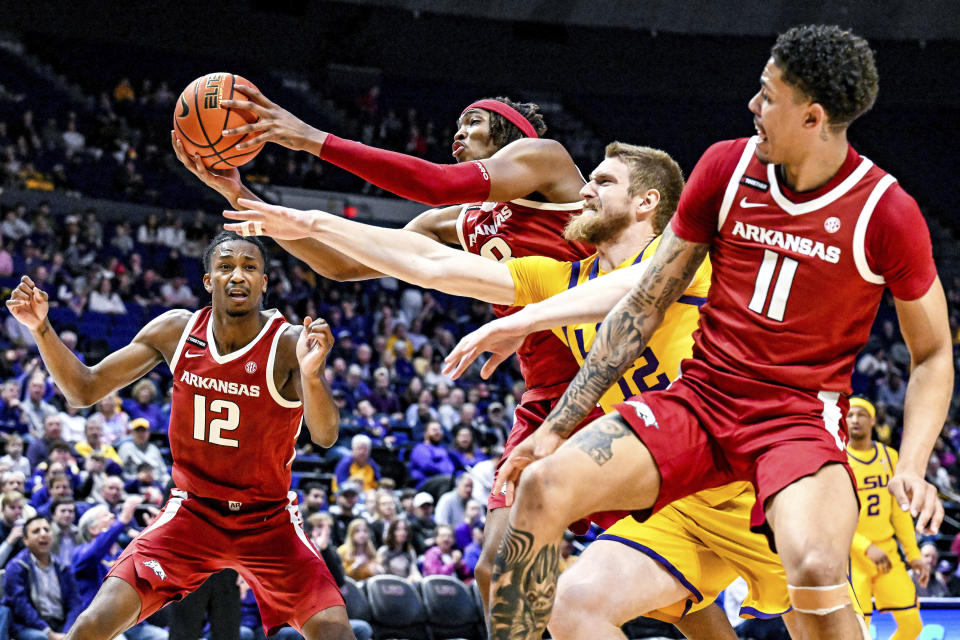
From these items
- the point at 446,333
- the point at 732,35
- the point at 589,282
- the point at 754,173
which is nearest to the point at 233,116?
the point at 589,282

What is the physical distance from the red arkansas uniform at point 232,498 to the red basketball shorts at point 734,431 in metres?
2.23

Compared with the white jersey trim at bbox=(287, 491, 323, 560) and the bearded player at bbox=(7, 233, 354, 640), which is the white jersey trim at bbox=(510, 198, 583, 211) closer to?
the bearded player at bbox=(7, 233, 354, 640)

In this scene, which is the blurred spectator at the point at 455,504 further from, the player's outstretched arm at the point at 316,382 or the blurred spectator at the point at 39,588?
the player's outstretched arm at the point at 316,382

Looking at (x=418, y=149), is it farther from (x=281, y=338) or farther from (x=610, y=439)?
(x=610, y=439)

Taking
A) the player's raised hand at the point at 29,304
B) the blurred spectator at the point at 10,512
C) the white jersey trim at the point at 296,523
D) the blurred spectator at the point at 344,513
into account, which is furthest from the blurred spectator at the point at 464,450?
the player's raised hand at the point at 29,304

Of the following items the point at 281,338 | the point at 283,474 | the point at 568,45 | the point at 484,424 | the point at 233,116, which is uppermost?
the point at 568,45

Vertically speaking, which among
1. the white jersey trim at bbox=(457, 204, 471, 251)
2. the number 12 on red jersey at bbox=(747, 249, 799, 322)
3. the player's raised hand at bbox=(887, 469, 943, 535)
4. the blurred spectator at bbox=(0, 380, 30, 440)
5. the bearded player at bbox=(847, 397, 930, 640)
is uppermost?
the number 12 on red jersey at bbox=(747, 249, 799, 322)

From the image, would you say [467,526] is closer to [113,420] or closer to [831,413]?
[113,420]

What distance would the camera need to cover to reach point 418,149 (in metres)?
23.9

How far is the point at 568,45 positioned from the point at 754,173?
2318 cm

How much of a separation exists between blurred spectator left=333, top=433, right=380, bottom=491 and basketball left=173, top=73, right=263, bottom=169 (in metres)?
7.22

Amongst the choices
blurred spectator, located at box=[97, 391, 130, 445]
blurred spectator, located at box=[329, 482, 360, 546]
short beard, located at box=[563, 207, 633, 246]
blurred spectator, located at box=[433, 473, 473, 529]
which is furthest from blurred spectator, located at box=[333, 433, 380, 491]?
short beard, located at box=[563, 207, 633, 246]

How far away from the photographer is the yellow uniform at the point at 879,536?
7793mm

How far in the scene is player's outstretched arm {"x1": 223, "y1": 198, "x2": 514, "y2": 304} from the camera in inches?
158
